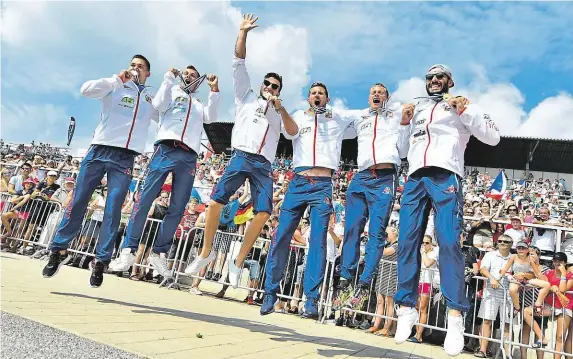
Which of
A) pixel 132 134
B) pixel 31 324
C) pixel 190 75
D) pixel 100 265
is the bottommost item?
pixel 31 324

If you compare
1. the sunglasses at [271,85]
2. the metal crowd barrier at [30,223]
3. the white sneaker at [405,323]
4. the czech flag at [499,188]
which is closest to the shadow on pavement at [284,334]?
the white sneaker at [405,323]

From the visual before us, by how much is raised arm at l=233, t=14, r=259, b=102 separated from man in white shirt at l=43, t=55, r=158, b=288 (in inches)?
51.6

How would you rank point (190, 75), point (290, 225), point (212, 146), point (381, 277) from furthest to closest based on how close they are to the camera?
1. point (212, 146)
2. point (381, 277)
3. point (190, 75)
4. point (290, 225)

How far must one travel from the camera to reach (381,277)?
766cm

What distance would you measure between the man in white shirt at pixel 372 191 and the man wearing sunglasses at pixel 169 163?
2.00 m

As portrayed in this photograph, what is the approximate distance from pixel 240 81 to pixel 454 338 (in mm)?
3479

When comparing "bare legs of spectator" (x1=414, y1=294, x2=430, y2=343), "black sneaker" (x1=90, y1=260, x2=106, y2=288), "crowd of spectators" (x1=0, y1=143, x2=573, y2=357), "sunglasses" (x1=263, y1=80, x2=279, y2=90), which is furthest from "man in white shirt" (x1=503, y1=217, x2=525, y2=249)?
"black sneaker" (x1=90, y1=260, x2=106, y2=288)

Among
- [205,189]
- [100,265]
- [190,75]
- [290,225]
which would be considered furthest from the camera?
[205,189]

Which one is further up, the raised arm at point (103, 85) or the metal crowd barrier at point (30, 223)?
the raised arm at point (103, 85)

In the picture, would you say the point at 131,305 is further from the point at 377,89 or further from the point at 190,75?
the point at 377,89

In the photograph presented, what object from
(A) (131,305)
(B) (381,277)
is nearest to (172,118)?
(A) (131,305)

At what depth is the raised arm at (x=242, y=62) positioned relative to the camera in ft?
16.0

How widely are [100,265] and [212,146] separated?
34.1 metres

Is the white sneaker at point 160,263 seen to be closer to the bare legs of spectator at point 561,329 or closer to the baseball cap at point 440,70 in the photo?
the baseball cap at point 440,70
